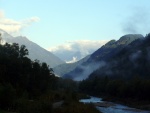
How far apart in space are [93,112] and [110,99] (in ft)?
342

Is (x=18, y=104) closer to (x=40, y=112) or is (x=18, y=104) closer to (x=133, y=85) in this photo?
(x=40, y=112)

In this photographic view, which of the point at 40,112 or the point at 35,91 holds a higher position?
the point at 35,91

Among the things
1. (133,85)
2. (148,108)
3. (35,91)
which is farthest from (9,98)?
(133,85)

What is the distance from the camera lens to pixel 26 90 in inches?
4540

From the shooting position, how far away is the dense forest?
62.7 meters

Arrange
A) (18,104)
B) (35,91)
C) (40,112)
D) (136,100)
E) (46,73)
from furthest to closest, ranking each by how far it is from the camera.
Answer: (136,100) → (46,73) → (35,91) → (18,104) → (40,112)

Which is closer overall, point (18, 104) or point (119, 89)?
point (18, 104)

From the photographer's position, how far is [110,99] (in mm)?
183000

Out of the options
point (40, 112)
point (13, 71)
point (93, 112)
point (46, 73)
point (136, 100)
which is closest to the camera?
point (40, 112)

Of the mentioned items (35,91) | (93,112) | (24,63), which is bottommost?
(93,112)

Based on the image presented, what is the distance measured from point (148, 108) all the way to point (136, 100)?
1192 inches

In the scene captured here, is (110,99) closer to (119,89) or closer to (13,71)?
(119,89)

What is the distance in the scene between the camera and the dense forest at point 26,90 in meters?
62.7

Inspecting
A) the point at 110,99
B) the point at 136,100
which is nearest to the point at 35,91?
the point at 136,100
